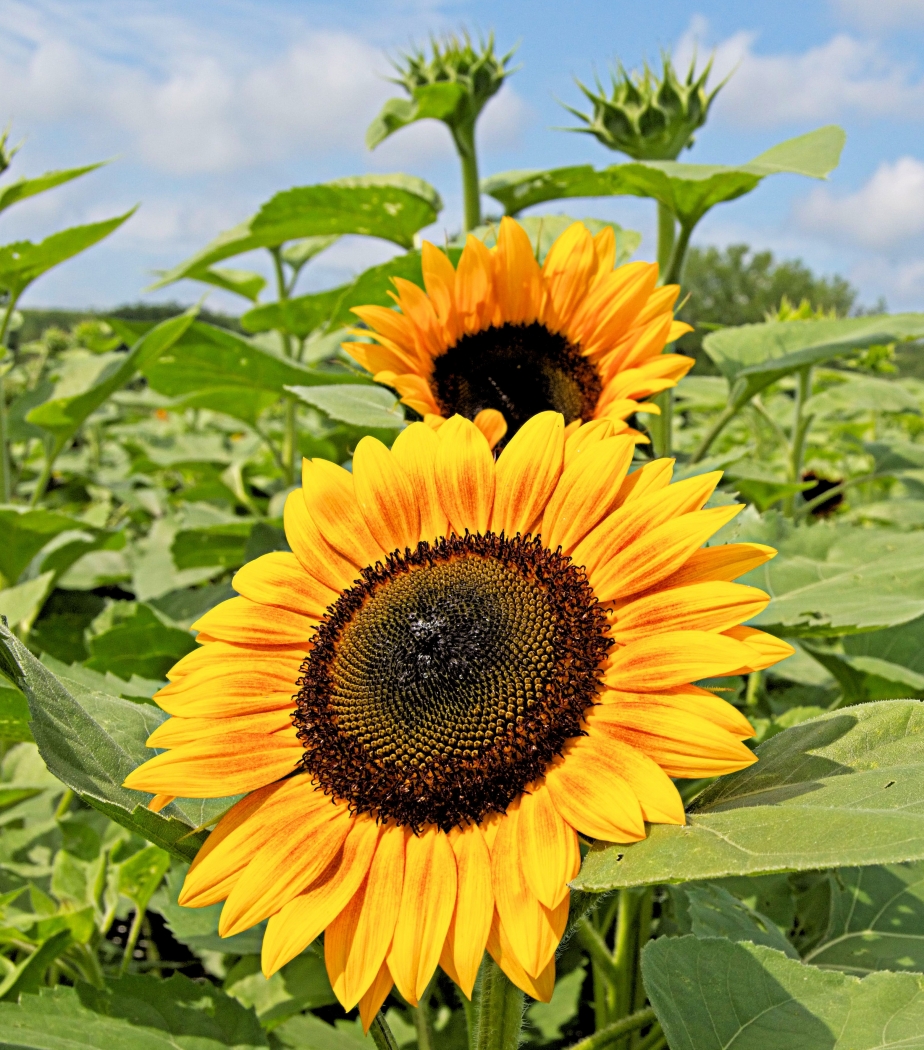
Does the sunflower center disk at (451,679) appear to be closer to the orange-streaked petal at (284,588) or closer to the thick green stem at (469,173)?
the orange-streaked petal at (284,588)

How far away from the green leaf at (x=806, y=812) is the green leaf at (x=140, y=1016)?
0.76 metres

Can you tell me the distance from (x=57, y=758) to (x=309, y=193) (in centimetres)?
162

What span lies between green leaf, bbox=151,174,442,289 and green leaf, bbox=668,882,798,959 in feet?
5.26

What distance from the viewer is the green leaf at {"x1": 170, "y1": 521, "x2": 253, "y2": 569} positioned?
109 inches

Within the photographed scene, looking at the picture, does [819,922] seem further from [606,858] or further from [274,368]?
[274,368]

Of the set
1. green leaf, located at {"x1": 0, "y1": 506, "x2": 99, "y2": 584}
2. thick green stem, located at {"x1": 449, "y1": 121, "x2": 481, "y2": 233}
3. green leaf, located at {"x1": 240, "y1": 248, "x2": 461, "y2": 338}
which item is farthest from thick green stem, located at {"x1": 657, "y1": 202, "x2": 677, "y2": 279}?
green leaf, located at {"x1": 0, "y1": 506, "x2": 99, "y2": 584}

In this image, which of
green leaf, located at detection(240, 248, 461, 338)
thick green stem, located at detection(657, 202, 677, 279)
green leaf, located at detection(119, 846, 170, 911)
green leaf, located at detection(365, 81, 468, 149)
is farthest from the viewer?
green leaf, located at detection(365, 81, 468, 149)

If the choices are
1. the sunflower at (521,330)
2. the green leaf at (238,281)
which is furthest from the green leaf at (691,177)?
the green leaf at (238,281)

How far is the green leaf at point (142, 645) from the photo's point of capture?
2176mm

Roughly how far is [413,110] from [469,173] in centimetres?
20

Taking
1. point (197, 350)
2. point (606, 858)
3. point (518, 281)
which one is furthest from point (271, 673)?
point (197, 350)

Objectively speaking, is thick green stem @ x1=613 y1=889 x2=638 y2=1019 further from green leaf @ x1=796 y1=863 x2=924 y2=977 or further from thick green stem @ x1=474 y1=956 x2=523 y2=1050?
thick green stem @ x1=474 y1=956 x2=523 y2=1050

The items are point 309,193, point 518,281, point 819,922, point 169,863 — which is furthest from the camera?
point 309,193

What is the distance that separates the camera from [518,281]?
1554 millimetres
